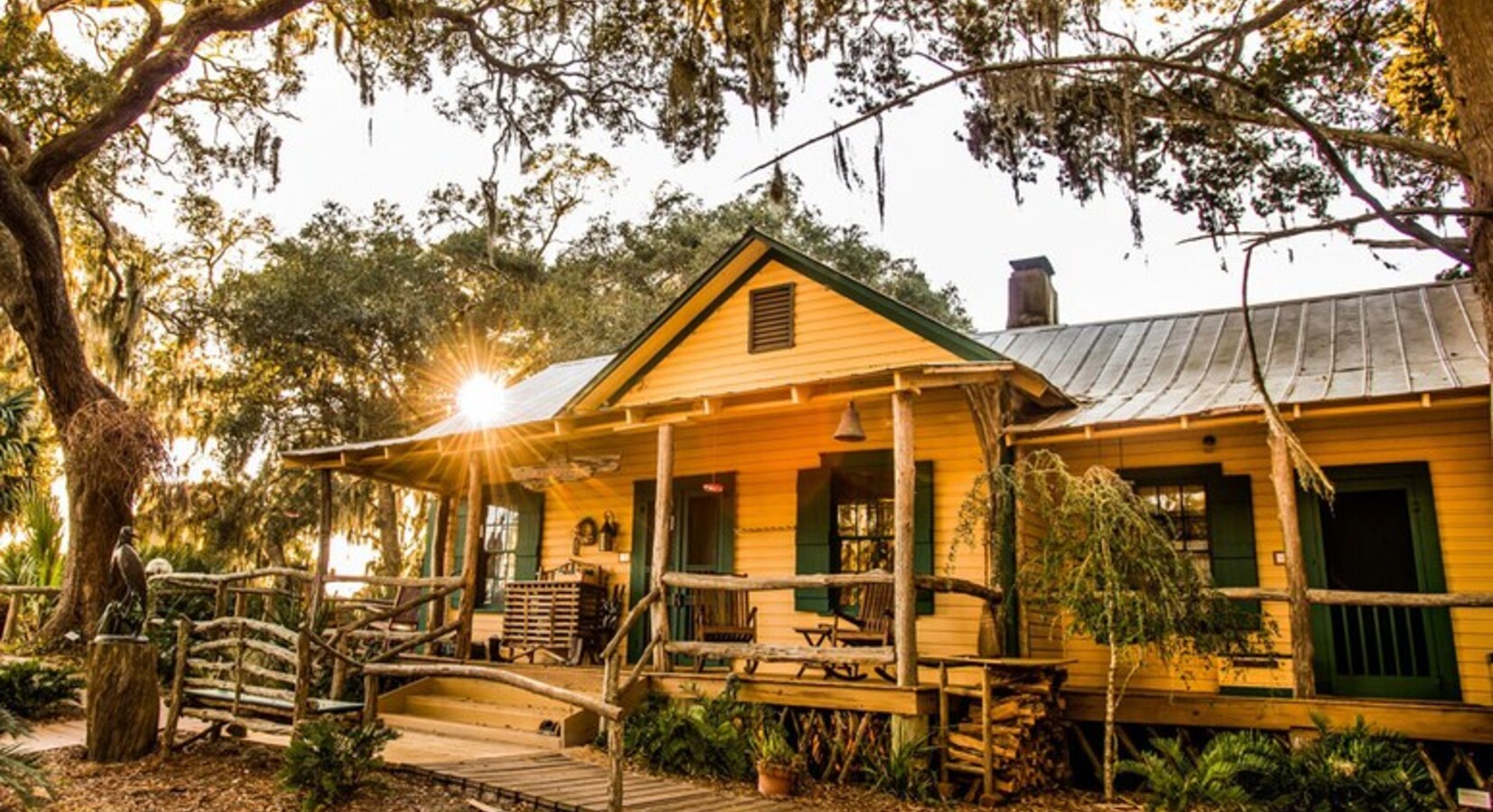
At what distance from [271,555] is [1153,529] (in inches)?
891

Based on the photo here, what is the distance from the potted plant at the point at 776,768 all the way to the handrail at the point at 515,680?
4.00 ft

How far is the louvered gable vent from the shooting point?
1057cm

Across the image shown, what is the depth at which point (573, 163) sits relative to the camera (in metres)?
24.4

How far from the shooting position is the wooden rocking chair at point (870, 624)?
828 centimetres

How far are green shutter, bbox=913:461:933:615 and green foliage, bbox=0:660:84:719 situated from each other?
7.92 meters

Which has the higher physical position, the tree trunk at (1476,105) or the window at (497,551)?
the tree trunk at (1476,105)

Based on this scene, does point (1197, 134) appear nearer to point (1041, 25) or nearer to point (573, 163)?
point (1041, 25)

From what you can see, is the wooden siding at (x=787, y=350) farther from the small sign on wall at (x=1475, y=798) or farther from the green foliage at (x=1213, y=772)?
the small sign on wall at (x=1475, y=798)

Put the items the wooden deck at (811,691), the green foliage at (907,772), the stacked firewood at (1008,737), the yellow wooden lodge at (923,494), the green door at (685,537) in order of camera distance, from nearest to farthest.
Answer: the green foliage at (907,772), the stacked firewood at (1008,737), the wooden deck at (811,691), the yellow wooden lodge at (923,494), the green door at (685,537)

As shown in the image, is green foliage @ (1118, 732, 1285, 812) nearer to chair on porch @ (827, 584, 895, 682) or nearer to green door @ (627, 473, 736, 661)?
chair on porch @ (827, 584, 895, 682)

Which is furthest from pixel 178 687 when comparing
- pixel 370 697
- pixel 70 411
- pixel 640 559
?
pixel 70 411

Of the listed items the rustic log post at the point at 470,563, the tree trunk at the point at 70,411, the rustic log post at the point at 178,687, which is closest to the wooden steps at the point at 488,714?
the rustic log post at the point at 470,563

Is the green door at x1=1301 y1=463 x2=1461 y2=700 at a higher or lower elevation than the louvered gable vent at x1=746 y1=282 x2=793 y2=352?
lower

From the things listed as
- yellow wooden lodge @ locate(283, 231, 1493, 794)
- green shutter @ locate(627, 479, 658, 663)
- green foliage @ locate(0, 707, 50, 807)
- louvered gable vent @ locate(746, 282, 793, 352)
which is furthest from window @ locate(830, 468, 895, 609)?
green foliage @ locate(0, 707, 50, 807)
